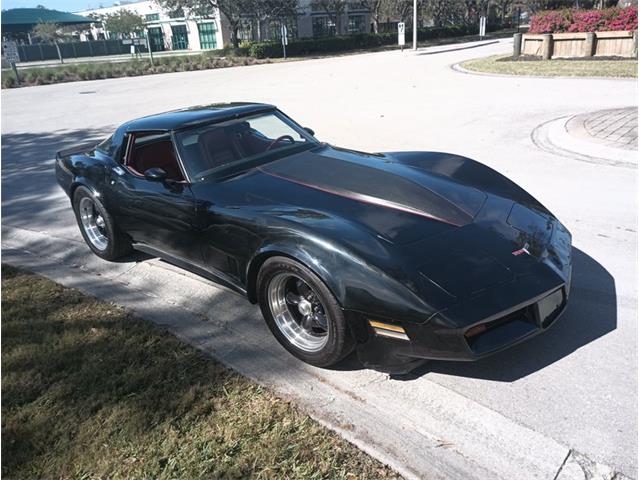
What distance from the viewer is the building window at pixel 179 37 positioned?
62.3 meters

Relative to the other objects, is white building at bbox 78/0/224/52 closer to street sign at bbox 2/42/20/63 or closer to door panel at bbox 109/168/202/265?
street sign at bbox 2/42/20/63

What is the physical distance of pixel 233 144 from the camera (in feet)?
13.1

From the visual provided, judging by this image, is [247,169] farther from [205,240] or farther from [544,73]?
[544,73]

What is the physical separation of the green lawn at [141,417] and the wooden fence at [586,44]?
809 inches

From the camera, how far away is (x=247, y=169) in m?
3.82

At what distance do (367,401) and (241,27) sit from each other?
49.2m

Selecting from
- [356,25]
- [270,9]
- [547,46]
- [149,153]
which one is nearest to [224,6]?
[270,9]

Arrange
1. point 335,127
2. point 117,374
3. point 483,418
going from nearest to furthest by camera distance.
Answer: point 483,418 → point 117,374 → point 335,127

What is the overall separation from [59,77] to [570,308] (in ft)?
107

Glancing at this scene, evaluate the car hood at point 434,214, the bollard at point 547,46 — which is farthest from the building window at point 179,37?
the car hood at point 434,214

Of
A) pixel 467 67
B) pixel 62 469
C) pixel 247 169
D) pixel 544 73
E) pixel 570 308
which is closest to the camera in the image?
pixel 62 469

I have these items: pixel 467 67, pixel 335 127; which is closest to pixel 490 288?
pixel 335 127

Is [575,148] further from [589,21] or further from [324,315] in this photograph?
[589,21]

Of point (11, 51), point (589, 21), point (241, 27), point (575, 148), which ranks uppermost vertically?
point (241, 27)
